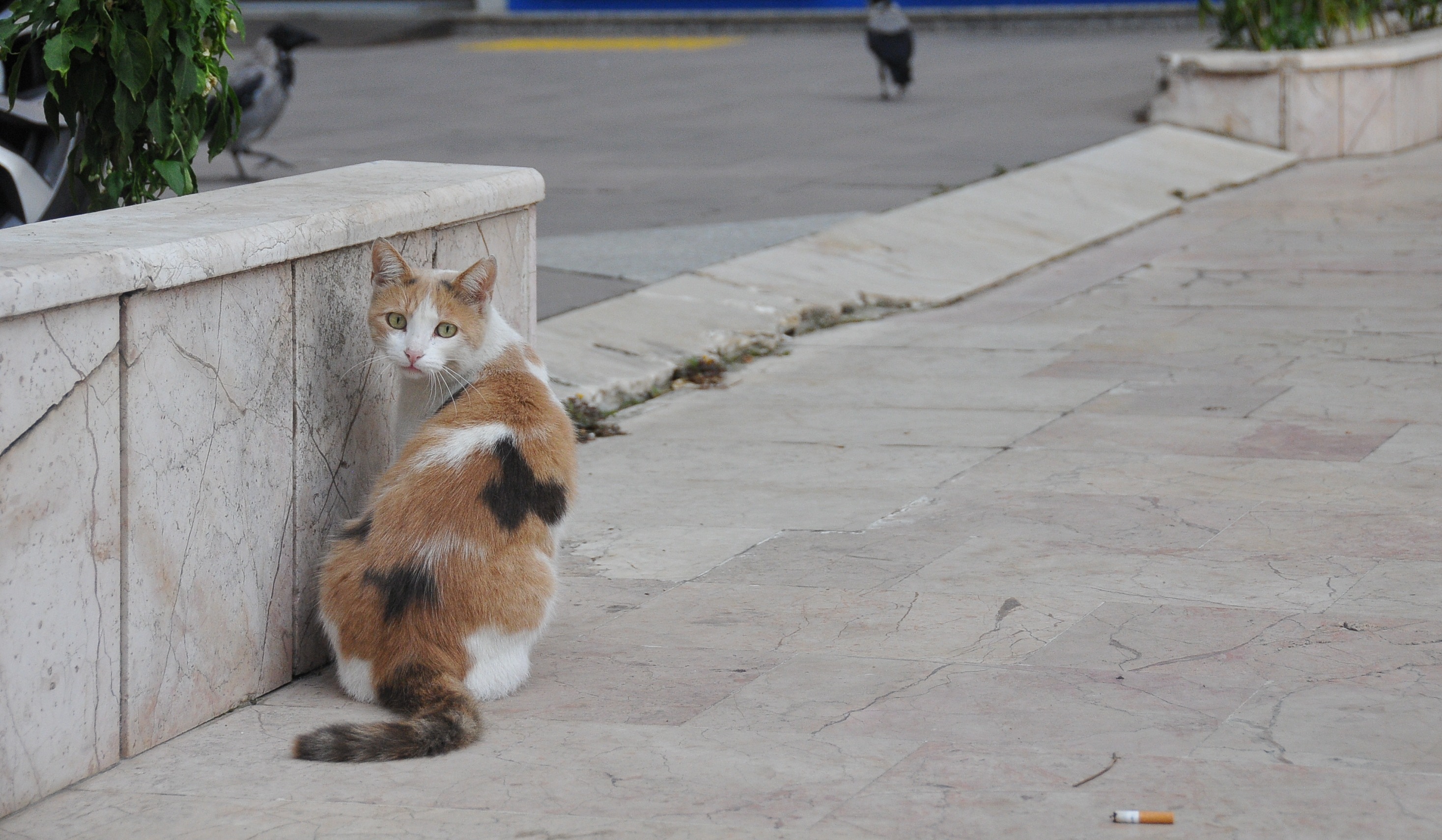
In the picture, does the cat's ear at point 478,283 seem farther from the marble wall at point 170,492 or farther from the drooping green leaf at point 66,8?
the drooping green leaf at point 66,8

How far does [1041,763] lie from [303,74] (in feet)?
56.8

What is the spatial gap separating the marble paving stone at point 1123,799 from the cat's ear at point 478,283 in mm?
1544

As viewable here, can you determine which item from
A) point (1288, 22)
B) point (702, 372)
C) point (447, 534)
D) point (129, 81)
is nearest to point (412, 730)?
point (447, 534)

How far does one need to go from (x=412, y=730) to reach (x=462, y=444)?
715mm

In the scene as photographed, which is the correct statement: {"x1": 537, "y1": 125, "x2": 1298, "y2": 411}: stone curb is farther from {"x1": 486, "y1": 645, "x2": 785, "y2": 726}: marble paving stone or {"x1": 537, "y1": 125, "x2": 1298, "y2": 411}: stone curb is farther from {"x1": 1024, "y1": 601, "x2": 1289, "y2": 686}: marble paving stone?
{"x1": 1024, "y1": 601, "x2": 1289, "y2": 686}: marble paving stone

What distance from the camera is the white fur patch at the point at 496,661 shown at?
375 cm

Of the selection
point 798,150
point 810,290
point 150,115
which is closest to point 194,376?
point 150,115

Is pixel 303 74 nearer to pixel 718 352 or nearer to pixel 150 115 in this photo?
pixel 718 352

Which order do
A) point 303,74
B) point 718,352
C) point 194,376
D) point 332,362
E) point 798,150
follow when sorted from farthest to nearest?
point 303,74, point 798,150, point 718,352, point 332,362, point 194,376

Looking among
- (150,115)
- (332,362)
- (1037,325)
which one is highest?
(150,115)

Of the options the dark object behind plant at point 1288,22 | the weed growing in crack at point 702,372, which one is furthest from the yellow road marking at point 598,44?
the weed growing in crack at point 702,372

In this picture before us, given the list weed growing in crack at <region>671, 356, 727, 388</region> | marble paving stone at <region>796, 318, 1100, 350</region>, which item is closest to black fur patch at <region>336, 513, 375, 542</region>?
weed growing in crack at <region>671, 356, 727, 388</region>

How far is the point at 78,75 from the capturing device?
15.6 ft

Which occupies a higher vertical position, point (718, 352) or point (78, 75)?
point (78, 75)
